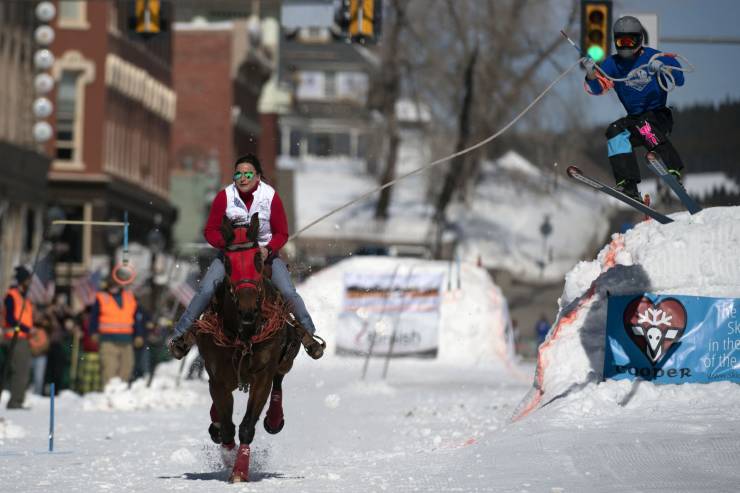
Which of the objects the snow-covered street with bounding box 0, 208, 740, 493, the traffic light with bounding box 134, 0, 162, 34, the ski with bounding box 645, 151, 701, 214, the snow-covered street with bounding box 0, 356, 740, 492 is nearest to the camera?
the snow-covered street with bounding box 0, 356, 740, 492

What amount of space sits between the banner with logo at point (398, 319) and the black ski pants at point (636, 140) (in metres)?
19.2

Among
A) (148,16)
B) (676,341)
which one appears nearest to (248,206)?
(676,341)

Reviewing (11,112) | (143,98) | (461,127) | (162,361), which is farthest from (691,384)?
(143,98)

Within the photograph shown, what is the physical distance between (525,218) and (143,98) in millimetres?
16071

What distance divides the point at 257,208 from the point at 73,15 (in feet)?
161

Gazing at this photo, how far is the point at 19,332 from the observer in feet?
77.9

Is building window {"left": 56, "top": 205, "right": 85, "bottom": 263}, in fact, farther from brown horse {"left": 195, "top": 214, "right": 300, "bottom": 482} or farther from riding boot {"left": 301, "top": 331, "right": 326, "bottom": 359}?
brown horse {"left": 195, "top": 214, "right": 300, "bottom": 482}

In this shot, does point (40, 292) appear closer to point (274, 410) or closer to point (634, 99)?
point (634, 99)

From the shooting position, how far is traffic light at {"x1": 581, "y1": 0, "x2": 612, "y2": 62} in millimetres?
22000

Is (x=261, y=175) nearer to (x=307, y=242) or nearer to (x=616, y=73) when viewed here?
(x=616, y=73)

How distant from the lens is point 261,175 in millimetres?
13906

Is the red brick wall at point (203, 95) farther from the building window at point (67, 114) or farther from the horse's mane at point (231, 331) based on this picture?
the horse's mane at point (231, 331)

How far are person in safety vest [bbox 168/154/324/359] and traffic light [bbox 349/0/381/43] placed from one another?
12538mm

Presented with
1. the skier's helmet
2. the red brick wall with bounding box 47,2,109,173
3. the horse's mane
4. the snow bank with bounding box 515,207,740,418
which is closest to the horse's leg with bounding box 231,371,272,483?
the horse's mane
